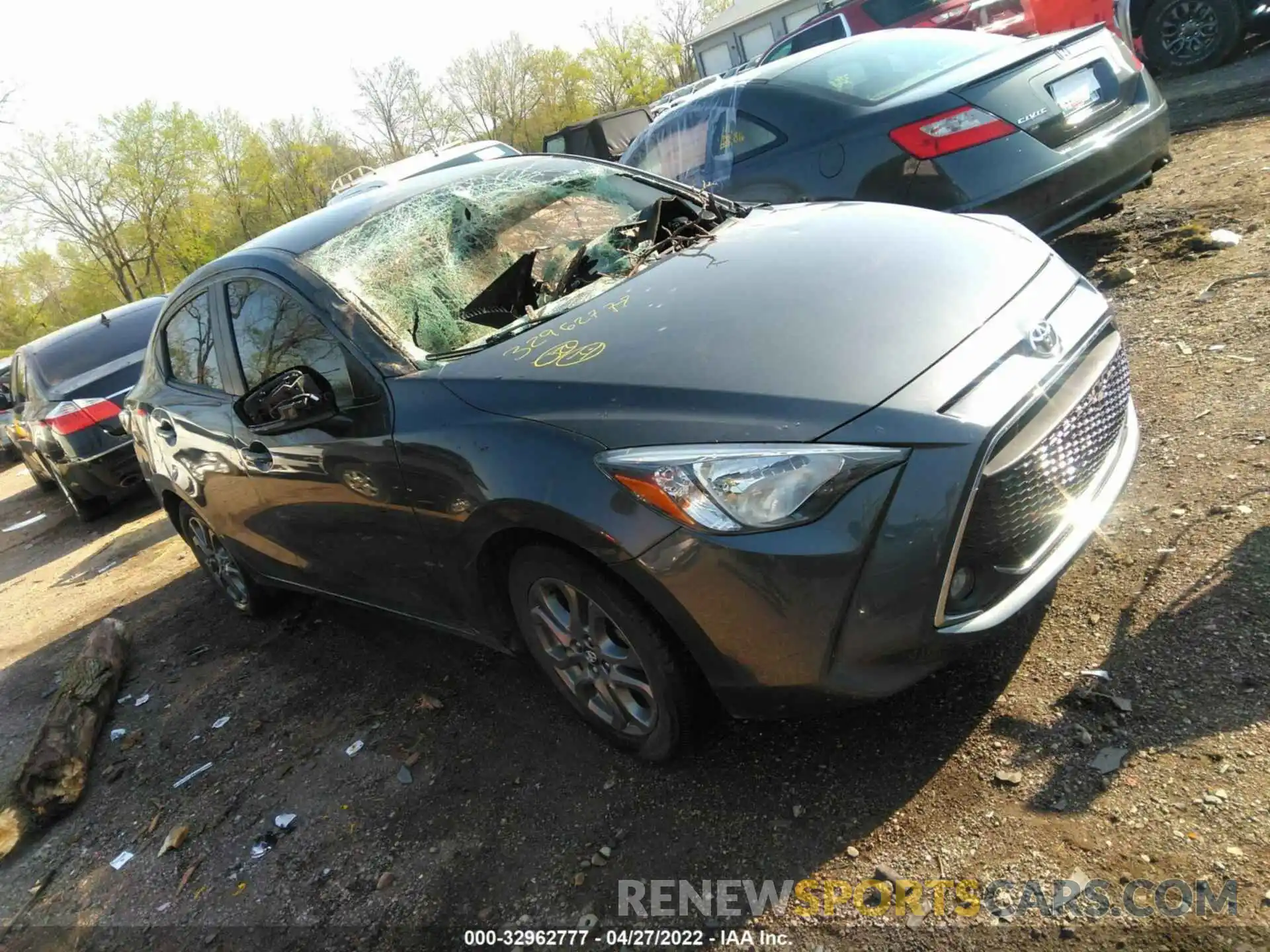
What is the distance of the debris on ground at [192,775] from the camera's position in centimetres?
357

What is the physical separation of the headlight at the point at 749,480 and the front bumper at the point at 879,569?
3 centimetres

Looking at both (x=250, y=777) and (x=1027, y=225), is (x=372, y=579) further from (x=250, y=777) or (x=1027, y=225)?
(x=1027, y=225)

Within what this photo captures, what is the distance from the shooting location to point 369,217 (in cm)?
344

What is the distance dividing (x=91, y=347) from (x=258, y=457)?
626 cm

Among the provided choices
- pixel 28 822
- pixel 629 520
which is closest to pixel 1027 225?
pixel 629 520

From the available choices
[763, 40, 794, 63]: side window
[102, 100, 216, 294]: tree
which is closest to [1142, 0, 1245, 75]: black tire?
[763, 40, 794, 63]: side window

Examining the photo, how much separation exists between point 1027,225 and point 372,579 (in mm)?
3633

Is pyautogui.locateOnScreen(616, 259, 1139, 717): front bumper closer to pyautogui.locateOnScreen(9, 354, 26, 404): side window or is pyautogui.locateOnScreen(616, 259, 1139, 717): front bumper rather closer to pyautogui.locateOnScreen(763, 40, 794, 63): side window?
pyautogui.locateOnScreen(9, 354, 26, 404): side window

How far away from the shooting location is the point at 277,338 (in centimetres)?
336

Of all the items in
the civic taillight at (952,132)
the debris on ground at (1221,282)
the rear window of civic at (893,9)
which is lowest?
the debris on ground at (1221,282)

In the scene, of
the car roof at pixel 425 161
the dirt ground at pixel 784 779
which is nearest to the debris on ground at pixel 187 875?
the dirt ground at pixel 784 779

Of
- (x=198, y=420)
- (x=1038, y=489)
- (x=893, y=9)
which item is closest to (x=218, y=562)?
(x=198, y=420)

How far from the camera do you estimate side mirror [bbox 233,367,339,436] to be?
2.85 metres

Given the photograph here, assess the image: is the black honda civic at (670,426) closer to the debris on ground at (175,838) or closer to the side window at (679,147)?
the debris on ground at (175,838)
